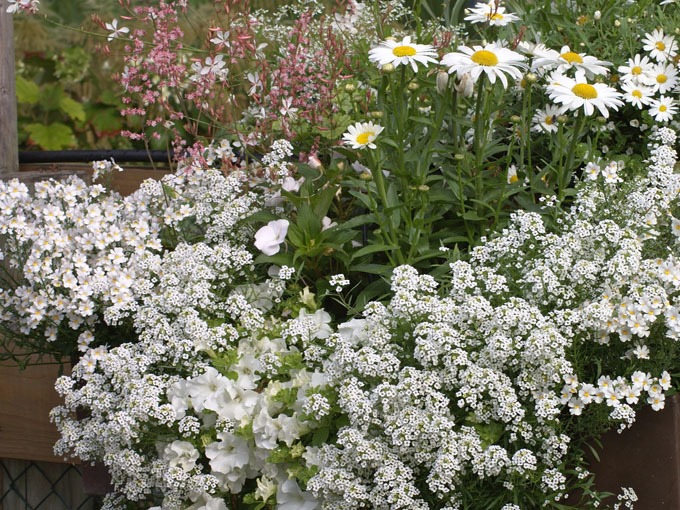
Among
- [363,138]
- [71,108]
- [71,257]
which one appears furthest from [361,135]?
[71,108]

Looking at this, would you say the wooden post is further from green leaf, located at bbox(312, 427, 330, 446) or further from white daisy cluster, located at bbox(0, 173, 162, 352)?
green leaf, located at bbox(312, 427, 330, 446)

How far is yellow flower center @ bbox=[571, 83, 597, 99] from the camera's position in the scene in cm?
195

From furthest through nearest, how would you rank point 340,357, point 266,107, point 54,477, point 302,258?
point 54,477
point 266,107
point 302,258
point 340,357

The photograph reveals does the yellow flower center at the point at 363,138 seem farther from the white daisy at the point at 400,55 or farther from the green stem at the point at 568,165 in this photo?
the green stem at the point at 568,165

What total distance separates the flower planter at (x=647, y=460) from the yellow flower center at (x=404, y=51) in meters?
1.00

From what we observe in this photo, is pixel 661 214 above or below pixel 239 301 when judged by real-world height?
above

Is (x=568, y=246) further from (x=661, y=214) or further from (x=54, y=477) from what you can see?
(x=54, y=477)

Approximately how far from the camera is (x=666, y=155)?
1954mm

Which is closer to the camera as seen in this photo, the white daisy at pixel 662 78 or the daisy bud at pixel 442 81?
the daisy bud at pixel 442 81

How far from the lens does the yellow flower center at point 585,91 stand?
195 cm

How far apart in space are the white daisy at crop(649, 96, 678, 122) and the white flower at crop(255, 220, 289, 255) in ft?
3.68

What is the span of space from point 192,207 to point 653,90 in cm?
142

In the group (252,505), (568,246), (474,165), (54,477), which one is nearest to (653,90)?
(474,165)

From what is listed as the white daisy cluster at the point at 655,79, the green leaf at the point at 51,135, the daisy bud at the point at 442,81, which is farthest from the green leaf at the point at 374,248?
the green leaf at the point at 51,135
